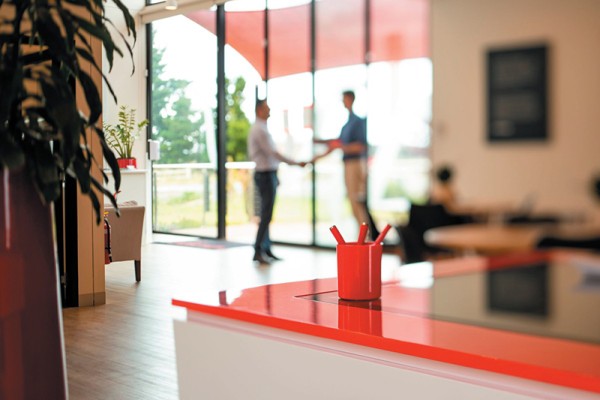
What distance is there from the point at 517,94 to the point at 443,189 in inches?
13.6

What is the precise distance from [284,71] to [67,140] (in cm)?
733

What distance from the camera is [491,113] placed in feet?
6.84

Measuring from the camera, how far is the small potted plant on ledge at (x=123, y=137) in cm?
922

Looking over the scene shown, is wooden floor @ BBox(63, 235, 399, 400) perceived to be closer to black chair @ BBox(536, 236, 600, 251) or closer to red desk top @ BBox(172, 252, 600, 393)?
red desk top @ BBox(172, 252, 600, 393)

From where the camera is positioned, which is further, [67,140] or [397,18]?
Result: [397,18]

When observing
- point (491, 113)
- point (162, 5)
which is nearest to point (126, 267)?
point (162, 5)

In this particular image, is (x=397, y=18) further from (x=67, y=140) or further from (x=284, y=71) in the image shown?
(x=284, y=71)

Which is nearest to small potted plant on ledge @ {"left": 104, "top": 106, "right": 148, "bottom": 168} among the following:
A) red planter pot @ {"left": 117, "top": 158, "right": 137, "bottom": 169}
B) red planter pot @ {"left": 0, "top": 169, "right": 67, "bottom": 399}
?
red planter pot @ {"left": 117, "top": 158, "right": 137, "bottom": 169}

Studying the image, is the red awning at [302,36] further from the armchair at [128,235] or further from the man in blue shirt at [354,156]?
the armchair at [128,235]

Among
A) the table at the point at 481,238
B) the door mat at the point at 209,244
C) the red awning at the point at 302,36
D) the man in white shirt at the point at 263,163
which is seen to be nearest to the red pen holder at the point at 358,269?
the table at the point at 481,238

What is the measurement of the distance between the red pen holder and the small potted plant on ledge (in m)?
7.57

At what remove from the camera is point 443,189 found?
7.03 feet

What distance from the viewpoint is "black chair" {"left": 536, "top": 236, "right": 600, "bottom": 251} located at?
1900 millimetres

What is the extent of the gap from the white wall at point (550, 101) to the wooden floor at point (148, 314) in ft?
1.55
